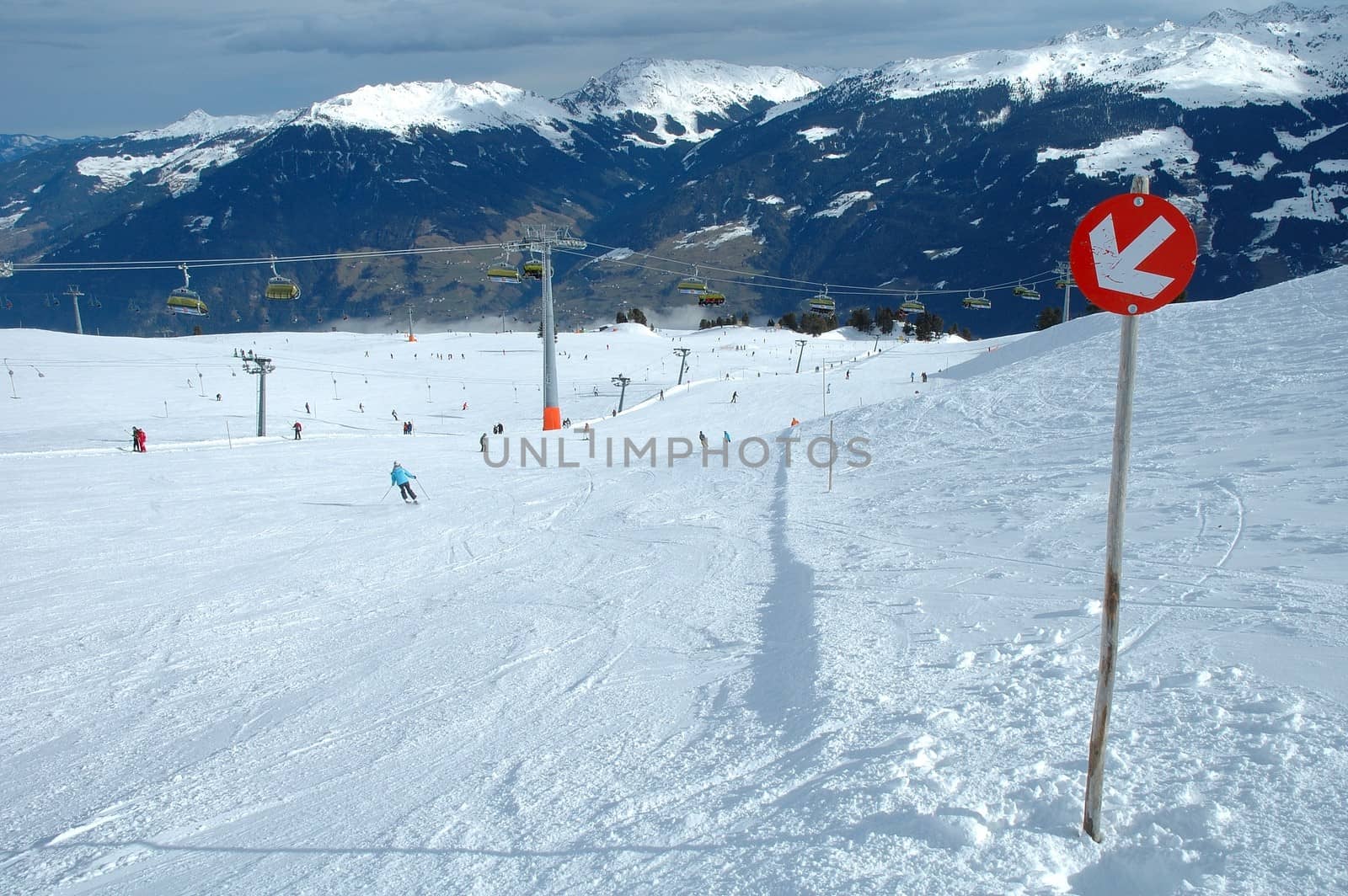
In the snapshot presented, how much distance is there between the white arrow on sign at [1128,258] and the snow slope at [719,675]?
8.46 ft

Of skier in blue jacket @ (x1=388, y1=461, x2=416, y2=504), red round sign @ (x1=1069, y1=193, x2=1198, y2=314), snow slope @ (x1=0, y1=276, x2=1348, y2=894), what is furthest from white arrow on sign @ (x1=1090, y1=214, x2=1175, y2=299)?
skier in blue jacket @ (x1=388, y1=461, x2=416, y2=504)

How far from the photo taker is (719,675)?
7.38 metres

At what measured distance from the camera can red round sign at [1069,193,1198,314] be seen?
12.0 ft

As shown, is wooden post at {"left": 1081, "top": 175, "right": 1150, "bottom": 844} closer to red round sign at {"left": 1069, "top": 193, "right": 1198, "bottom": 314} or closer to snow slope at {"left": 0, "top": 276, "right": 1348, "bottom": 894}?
red round sign at {"left": 1069, "top": 193, "right": 1198, "bottom": 314}

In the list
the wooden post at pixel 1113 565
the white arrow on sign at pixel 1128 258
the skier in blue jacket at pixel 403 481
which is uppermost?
the white arrow on sign at pixel 1128 258

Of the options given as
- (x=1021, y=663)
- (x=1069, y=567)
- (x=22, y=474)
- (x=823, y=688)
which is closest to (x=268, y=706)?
(x=823, y=688)

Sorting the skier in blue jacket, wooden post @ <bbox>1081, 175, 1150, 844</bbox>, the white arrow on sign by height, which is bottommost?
the skier in blue jacket

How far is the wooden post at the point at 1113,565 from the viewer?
12.2 feet

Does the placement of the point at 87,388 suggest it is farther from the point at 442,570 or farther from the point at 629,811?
the point at 629,811

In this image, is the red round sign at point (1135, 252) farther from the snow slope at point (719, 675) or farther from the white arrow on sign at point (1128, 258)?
the snow slope at point (719, 675)

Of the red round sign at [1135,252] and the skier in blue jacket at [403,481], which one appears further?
the skier in blue jacket at [403,481]

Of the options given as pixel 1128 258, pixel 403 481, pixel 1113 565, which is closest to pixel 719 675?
pixel 1113 565

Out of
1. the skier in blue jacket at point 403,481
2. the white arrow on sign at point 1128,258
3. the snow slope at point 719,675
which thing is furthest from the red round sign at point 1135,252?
the skier in blue jacket at point 403,481

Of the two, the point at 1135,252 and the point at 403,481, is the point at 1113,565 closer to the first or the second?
the point at 1135,252
